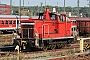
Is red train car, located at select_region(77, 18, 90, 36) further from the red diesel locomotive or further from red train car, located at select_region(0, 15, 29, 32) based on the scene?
the red diesel locomotive

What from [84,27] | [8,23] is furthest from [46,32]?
[8,23]

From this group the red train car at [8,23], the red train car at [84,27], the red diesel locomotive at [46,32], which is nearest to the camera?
the red diesel locomotive at [46,32]

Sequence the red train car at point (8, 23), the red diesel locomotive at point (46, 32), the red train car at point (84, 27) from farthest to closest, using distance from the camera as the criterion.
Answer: the red train car at point (8, 23) → the red train car at point (84, 27) → the red diesel locomotive at point (46, 32)

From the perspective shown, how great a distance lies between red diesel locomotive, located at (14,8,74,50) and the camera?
1530cm

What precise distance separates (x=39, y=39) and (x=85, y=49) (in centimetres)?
339

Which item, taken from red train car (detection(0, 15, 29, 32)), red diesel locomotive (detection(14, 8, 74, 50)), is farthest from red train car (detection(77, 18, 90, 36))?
red diesel locomotive (detection(14, 8, 74, 50))

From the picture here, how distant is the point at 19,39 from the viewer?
15.4 m

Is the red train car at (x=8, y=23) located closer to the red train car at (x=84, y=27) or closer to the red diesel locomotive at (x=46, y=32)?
the red train car at (x=84, y=27)

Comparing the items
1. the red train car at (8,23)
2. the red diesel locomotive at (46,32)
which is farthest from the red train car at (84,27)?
the red diesel locomotive at (46,32)

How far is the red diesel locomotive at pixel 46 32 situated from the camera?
602 inches

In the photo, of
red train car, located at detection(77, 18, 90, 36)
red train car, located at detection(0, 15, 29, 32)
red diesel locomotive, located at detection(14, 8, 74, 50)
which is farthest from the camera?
red train car, located at detection(0, 15, 29, 32)

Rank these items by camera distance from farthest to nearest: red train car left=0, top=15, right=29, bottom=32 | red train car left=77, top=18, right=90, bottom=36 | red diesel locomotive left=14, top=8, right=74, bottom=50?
red train car left=0, top=15, right=29, bottom=32, red train car left=77, top=18, right=90, bottom=36, red diesel locomotive left=14, top=8, right=74, bottom=50

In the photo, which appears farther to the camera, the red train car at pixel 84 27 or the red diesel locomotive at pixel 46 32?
the red train car at pixel 84 27

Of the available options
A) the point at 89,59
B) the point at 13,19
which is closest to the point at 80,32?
the point at 13,19
